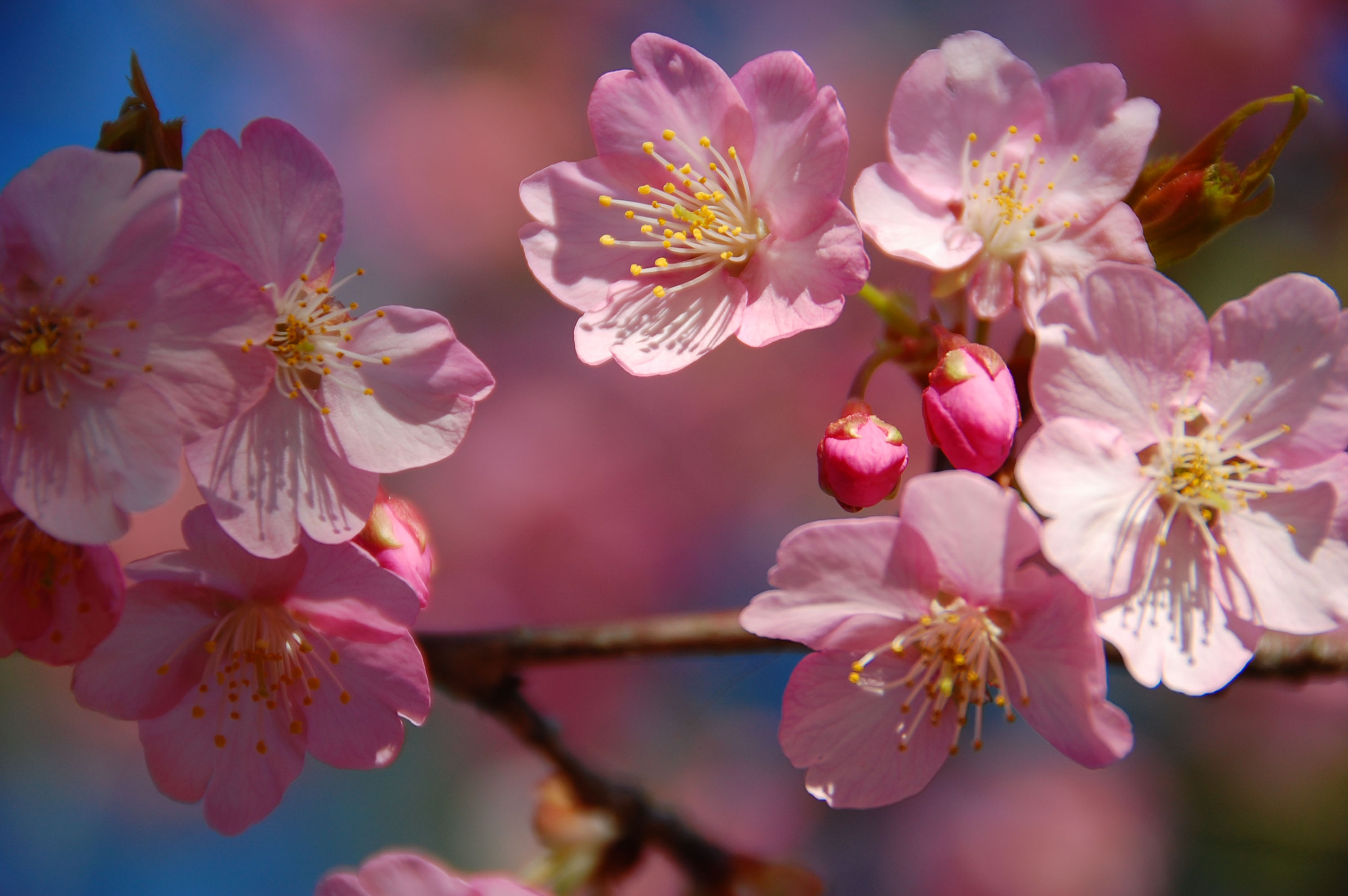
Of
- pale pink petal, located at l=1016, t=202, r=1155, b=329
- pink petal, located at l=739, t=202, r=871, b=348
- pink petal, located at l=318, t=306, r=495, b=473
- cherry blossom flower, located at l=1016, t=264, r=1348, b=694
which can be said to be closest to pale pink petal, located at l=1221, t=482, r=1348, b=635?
cherry blossom flower, located at l=1016, t=264, r=1348, b=694

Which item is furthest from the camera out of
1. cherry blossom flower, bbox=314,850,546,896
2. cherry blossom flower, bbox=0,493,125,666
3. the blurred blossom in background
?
the blurred blossom in background

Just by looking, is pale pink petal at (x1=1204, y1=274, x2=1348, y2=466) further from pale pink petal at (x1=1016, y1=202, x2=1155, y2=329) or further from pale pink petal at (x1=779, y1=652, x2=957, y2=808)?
pale pink petal at (x1=779, y1=652, x2=957, y2=808)

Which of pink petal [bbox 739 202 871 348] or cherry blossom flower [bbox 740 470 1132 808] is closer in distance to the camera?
cherry blossom flower [bbox 740 470 1132 808]

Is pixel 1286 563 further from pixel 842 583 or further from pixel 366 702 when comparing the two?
pixel 366 702

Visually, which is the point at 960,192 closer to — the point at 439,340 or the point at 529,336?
the point at 439,340

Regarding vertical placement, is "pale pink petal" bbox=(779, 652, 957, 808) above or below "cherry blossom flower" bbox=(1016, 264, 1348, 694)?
below

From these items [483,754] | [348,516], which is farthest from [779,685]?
[348,516]
